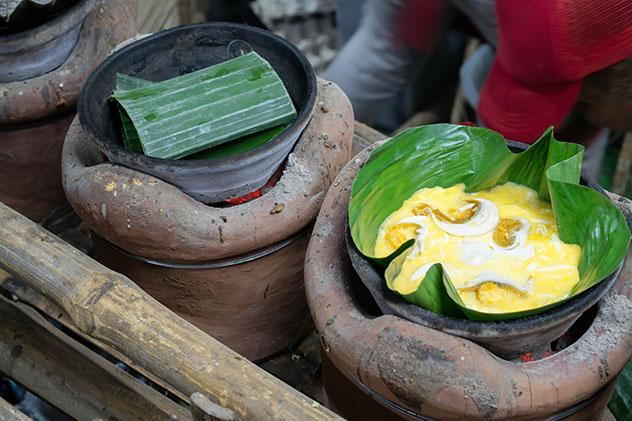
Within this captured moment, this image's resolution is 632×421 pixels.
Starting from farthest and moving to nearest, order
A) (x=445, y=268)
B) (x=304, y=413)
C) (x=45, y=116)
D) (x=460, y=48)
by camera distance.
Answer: (x=460, y=48) → (x=45, y=116) → (x=445, y=268) → (x=304, y=413)

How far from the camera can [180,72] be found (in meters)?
1.73

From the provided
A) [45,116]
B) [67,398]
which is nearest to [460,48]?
[45,116]

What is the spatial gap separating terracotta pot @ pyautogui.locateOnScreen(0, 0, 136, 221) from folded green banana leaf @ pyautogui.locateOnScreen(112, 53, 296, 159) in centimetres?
21

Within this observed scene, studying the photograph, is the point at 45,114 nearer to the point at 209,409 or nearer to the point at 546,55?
the point at 209,409

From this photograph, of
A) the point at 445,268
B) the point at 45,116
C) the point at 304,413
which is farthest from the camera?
the point at 45,116

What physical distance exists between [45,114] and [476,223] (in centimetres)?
91

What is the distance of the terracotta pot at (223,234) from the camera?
1434 millimetres

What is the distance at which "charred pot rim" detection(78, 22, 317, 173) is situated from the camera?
1438 mm

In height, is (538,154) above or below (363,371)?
above

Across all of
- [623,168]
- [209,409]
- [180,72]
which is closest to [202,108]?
[180,72]

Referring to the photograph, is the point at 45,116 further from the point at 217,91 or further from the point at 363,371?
the point at 363,371

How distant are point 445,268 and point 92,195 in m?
0.58

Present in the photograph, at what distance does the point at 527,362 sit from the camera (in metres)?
1.20

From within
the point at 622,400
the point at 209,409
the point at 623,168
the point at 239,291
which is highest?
the point at 209,409
